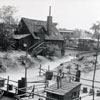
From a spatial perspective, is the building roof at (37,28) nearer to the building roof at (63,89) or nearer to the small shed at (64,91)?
→ the building roof at (63,89)

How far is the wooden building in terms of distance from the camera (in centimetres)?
5162

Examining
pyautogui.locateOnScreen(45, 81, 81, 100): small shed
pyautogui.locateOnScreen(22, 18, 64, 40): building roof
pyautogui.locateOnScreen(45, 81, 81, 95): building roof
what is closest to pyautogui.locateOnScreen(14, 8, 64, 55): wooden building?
pyautogui.locateOnScreen(22, 18, 64, 40): building roof

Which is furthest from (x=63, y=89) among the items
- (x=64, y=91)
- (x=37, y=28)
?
(x=37, y=28)

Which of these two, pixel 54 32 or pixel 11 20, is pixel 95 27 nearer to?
pixel 54 32

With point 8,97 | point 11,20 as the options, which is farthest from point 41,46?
point 8,97

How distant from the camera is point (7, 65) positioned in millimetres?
39625

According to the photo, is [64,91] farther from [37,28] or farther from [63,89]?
[37,28]

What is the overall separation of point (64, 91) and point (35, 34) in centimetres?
3744

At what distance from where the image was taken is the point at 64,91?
1825 centimetres

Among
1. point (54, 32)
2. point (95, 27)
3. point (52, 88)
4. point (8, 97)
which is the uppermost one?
point (95, 27)

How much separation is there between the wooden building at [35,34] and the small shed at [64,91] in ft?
105

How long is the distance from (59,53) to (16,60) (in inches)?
641

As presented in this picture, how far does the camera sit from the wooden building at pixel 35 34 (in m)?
51.6

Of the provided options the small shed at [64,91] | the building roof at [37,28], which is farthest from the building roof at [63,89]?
the building roof at [37,28]
